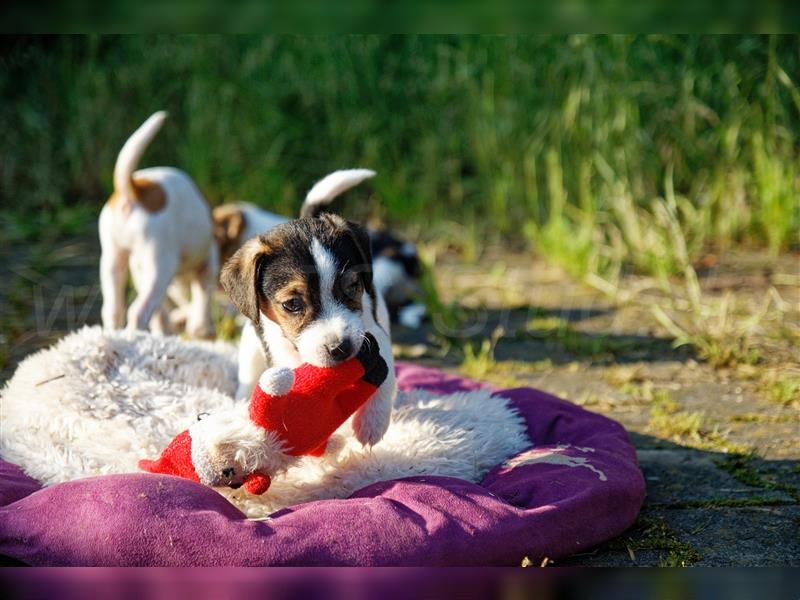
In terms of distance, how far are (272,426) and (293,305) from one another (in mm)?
385

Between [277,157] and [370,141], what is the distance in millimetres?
701

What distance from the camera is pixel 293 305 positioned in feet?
10.2

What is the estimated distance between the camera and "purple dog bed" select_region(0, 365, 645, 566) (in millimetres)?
2596

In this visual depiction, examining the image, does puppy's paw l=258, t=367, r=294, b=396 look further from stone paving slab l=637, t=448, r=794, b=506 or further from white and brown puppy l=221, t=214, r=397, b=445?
stone paving slab l=637, t=448, r=794, b=506

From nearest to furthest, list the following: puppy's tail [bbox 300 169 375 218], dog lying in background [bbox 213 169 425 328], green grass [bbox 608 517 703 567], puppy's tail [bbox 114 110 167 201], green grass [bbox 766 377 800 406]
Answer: green grass [bbox 608 517 703 567] → puppy's tail [bbox 300 169 375 218] → green grass [bbox 766 377 800 406] → puppy's tail [bbox 114 110 167 201] → dog lying in background [bbox 213 169 425 328]

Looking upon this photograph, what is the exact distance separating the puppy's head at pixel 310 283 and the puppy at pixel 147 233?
134 cm

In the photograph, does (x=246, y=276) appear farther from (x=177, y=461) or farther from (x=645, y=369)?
(x=645, y=369)

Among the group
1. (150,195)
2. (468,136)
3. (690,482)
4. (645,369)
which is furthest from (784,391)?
(468,136)

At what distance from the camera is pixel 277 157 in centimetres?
754

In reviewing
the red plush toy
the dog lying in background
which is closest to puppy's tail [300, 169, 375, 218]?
the red plush toy

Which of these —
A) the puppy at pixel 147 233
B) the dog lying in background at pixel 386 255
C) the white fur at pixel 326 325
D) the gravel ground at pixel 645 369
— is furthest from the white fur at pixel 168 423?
the dog lying in background at pixel 386 255

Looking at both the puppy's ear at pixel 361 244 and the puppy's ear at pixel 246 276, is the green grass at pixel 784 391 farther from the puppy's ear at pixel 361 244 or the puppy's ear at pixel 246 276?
the puppy's ear at pixel 246 276

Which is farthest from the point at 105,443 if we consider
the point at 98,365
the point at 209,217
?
the point at 209,217

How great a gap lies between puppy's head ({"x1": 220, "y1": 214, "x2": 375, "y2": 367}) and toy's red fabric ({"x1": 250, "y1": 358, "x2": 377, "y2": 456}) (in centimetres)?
4
